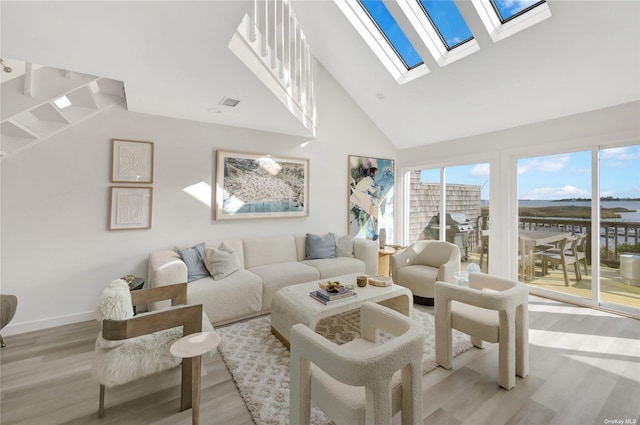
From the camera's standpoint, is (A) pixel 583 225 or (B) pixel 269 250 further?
(B) pixel 269 250

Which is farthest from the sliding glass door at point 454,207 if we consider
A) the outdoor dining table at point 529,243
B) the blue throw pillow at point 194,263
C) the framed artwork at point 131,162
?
the framed artwork at point 131,162

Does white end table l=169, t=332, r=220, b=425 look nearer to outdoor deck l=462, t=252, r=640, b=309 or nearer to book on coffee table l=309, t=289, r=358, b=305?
book on coffee table l=309, t=289, r=358, b=305

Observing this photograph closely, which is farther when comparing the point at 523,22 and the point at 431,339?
the point at 523,22

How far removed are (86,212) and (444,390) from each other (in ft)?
12.7

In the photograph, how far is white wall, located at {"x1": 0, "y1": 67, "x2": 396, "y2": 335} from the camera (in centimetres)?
269

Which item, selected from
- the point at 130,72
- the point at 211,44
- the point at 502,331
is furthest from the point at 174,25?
the point at 502,331

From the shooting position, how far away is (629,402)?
1746 mm

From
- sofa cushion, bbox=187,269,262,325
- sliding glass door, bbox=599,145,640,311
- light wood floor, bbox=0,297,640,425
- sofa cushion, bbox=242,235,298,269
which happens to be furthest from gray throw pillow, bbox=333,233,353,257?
sliding glass door, bbox=599,145,640,311

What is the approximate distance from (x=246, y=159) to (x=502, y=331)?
352 cm

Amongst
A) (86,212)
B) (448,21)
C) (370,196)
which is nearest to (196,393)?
(86,212)

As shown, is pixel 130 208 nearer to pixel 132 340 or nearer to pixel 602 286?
pixel 132 340

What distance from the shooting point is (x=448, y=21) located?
10.6 ft

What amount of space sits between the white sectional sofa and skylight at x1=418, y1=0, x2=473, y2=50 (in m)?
2.99

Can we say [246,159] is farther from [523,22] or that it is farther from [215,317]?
[523,22]
